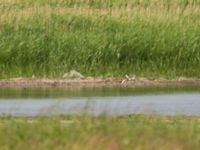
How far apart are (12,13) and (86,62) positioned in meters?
4.03

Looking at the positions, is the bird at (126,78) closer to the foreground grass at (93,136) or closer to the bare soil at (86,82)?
the bare soil at (86,82)

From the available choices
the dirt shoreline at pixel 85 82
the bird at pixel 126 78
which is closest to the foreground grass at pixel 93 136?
the dirt shoreline at pixel 85 82

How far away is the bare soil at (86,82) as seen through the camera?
71.2ft

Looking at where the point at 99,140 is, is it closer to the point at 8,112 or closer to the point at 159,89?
the point at 8,112

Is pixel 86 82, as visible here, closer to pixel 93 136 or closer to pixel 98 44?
pixel 98 44

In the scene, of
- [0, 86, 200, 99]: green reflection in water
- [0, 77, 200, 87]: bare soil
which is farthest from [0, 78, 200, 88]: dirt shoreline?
[0, 86, 200, 99]: green reflection in water

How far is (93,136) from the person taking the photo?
10.5m

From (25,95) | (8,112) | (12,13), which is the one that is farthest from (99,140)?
(12,13)

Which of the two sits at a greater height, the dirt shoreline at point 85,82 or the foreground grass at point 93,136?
the foreground grass at point 93,136

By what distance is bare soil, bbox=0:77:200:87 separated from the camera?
2170cm

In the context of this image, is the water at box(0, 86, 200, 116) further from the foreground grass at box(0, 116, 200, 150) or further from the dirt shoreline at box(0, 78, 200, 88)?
the foreground grass at box(0, 116, 200, 150)

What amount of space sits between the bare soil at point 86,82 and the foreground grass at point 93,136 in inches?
379

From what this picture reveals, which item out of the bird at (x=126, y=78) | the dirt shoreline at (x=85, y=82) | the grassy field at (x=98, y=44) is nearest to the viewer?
the dirt shoreline at (x=85, y=82)

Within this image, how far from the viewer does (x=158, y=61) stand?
23.2 m
